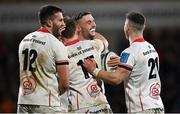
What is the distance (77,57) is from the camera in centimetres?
747

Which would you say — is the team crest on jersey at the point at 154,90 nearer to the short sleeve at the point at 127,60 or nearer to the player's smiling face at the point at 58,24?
the short sleeve at the point at 127,60

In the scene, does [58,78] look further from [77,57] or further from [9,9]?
[9,9]

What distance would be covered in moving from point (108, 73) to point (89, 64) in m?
0.25

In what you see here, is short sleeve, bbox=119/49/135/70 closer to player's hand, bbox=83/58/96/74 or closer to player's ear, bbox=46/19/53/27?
player's hand, bbox=83/58/96/74

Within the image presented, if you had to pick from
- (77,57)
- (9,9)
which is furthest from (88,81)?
(9,9)

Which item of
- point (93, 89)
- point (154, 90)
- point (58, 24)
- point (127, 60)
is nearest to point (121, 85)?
point (93, 89)

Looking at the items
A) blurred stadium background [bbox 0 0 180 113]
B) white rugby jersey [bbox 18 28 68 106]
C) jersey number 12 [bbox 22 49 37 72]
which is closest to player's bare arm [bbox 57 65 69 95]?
white rugby jersey [bbox 18 28 68 106]

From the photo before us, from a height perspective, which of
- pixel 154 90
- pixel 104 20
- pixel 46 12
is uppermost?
pixel 104 20

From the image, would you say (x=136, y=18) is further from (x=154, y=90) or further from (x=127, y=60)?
(x=154, y=90)

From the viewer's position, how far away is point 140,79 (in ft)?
23.7

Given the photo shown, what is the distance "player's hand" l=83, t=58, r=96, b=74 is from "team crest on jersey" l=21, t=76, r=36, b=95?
2.44 feet

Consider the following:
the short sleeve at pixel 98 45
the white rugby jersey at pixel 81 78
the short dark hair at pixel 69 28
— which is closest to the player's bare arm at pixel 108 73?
the white rugby jersey at pixel 81 78

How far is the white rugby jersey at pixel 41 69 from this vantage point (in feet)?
22.6

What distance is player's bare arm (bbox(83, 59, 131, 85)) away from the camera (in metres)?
7.20
